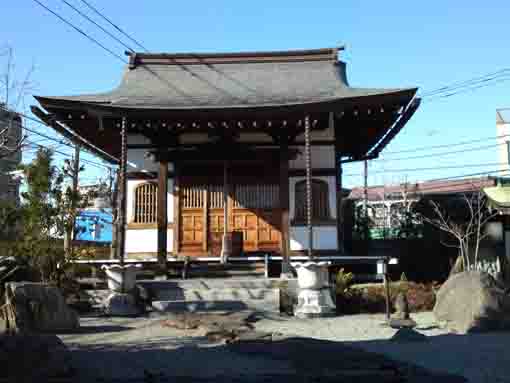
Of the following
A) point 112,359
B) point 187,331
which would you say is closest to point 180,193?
point 187,331

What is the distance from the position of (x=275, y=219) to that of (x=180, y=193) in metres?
2.67

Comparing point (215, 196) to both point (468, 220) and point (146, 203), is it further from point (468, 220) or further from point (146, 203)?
point (468, 220)

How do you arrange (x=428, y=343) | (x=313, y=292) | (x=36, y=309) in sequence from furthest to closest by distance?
(x=313, y=292) → (x=36, y=309) → (x=428, y=343)

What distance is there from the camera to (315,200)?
1405 cm

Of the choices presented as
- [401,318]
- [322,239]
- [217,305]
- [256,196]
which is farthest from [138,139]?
[401,318]

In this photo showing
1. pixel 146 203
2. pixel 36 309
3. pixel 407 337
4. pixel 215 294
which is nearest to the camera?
pixel 407 337

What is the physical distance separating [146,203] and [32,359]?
989cm

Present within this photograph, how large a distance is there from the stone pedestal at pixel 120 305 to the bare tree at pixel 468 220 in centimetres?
873

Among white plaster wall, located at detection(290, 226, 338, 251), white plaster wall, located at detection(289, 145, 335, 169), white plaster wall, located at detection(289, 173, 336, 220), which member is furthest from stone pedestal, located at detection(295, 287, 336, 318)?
A: white plaster wall, located at detection(289, 145, 335, 169)

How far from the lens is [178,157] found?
13938 mm

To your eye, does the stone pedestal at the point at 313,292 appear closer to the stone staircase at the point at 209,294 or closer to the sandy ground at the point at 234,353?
the stone staircase at the point at 209,294

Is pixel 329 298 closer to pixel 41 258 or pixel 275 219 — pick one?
pixel 275 219

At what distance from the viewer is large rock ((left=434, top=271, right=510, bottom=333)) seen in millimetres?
8453

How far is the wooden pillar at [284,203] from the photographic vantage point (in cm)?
1222
